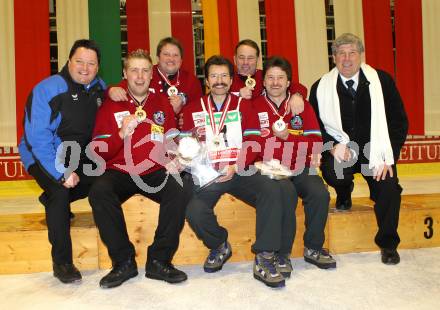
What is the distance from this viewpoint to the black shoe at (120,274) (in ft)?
7.50

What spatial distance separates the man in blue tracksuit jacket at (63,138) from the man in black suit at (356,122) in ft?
4.92

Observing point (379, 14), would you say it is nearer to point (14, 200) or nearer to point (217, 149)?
point (217, 149)

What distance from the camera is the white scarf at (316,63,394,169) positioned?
2.73 meters

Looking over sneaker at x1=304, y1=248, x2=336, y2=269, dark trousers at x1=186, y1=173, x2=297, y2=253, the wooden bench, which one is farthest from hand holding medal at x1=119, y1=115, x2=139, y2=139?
sneaker at x1=304, y1=248, x2=336, y2=269

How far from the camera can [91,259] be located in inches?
104

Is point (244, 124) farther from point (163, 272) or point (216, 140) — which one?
point (163, 272)

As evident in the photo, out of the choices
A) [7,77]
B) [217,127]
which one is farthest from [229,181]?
[7,77]

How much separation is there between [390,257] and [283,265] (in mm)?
672

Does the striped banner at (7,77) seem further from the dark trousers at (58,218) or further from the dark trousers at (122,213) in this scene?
the dark trousers at (122,213)

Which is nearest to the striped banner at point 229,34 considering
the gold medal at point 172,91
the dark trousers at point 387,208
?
the gold medal at point 172,91

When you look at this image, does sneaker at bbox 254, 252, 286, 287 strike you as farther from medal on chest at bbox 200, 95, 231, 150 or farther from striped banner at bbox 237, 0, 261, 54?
striped banner at bbox 237, 0, 261, 54

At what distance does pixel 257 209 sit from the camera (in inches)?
94.3

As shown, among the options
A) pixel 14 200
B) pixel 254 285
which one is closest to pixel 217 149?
pixel 254 285

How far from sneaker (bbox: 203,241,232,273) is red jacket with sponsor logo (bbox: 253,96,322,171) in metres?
0.59
